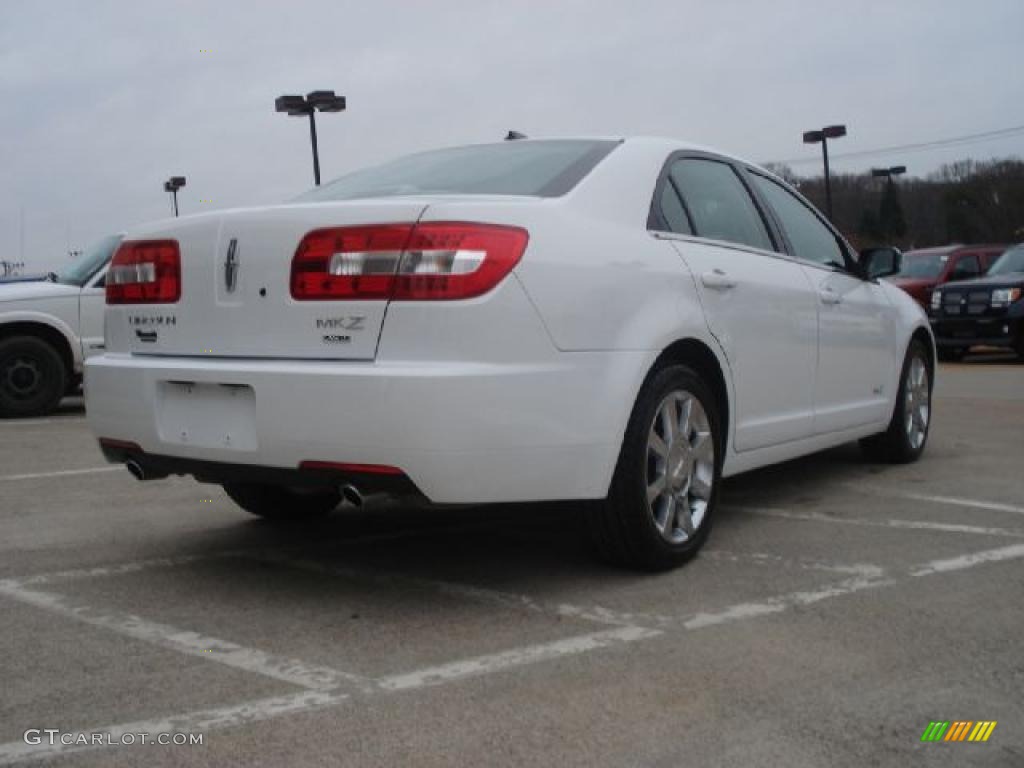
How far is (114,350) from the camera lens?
13.1 feet

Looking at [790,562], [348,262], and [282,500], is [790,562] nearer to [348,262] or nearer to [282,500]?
[348,262]

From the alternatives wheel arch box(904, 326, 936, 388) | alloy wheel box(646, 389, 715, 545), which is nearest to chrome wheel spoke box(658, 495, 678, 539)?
alloy wheel box(646, 389, 715, 545)

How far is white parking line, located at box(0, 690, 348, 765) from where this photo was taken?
7.99 ft

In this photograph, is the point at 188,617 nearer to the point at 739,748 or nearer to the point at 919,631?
the point at 739,748

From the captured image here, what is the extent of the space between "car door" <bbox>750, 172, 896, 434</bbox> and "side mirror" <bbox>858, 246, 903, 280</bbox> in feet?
0.20

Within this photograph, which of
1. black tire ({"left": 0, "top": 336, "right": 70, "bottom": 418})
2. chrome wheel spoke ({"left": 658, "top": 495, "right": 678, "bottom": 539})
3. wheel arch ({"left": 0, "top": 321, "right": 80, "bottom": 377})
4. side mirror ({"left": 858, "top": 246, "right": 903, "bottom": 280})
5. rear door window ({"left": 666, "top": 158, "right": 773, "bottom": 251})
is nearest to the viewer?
chrome wheel spoke ({"left": 658, "top": 495, "right": 678, "bottom": 539})

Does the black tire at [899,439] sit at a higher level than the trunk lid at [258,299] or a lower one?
lower

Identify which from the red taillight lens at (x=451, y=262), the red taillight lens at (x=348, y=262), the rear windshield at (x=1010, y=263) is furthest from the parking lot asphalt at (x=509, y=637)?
the rear windshield at (x=1010, y=263)

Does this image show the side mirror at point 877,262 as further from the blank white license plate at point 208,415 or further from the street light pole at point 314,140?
the street light pole at point 314,140

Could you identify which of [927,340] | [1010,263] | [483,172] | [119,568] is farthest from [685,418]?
[1010,263]

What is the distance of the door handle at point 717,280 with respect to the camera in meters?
4.07

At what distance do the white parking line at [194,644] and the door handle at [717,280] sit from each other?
6.48 ft

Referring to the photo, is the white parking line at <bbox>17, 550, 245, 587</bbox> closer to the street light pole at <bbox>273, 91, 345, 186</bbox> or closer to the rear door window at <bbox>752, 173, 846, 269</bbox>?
the rear door window at <bbox>752, 173, 846, 269</bbox>

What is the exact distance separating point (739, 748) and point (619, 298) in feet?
5.13
